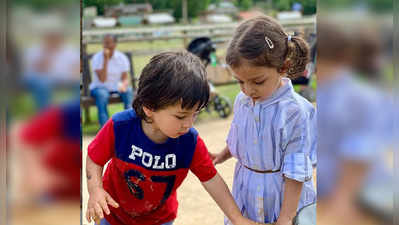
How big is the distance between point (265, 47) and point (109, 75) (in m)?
4.20

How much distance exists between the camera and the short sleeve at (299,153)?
4.40ft

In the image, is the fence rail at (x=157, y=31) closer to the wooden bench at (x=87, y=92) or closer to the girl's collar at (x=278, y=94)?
the wooden bench at (x=87, y=92)

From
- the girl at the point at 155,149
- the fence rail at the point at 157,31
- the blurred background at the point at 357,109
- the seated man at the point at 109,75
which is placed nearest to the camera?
the blurred background at the point at 357,109

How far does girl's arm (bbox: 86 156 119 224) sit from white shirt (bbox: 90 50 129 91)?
398cm

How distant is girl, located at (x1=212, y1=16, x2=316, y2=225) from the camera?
1.37 m

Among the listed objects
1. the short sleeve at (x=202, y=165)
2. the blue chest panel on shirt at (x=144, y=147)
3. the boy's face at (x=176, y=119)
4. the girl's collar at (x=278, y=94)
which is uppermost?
the girl's collar at (x=278, y=94)

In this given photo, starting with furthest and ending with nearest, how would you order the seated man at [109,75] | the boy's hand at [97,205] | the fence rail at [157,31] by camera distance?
1. the fence rail at [157,31]
2. the seated man at [109,75]
3. the boy's hand at [97,205]

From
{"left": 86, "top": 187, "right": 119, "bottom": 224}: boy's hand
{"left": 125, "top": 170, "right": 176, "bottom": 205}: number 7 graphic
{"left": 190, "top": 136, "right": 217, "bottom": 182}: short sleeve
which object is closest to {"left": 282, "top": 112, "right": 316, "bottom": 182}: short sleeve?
{"left": 190, "top": 136, "right": 217, "bottom": 182}: short sleeve

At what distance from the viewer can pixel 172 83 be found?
1302mm

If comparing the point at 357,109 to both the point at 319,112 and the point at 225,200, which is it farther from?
the point at 225,200

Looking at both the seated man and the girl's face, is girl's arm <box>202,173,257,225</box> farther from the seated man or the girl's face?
the seated man

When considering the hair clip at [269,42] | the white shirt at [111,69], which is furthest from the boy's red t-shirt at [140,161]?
the white shirt at [111,69]

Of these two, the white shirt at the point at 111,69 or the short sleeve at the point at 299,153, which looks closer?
the short sleeve at the point at 299,153

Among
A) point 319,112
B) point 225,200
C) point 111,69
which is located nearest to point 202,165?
point 225,200
